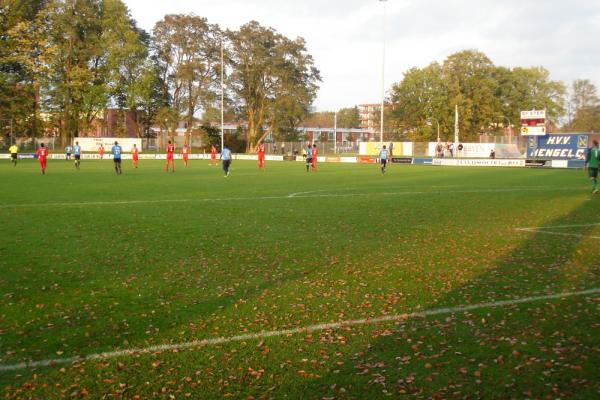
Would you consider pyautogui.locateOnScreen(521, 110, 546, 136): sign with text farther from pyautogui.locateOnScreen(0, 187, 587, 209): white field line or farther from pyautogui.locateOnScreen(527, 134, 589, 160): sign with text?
pyautogui.locateOnScreen(0, 187, 587, 209): white field line

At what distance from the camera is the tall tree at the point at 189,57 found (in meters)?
69.4

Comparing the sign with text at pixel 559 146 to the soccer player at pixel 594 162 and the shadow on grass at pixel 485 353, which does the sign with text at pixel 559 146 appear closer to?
the soccer player at pixel 594 162

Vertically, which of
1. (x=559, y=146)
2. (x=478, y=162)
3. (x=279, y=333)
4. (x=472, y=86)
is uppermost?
(x=472, y=86)

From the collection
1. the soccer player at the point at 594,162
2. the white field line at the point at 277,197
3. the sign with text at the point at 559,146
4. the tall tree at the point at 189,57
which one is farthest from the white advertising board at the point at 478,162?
the tall tree at the point at 189,57

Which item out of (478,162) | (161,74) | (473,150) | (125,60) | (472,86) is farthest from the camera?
(472,86)

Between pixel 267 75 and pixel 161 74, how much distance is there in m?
14.4

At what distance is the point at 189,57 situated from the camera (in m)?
70.5

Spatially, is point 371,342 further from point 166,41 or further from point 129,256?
point 166,41

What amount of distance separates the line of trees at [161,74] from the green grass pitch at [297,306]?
56624mm

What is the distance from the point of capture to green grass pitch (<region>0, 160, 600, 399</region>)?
13.9ft

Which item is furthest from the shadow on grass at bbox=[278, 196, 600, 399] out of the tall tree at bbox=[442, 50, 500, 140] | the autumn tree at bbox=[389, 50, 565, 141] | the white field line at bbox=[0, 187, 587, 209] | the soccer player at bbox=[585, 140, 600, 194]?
the tall tree at bbox=[442, 50, 500, 140]

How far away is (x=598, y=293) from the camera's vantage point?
661cm

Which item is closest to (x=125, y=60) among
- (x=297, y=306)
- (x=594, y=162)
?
(x=594, y=162)

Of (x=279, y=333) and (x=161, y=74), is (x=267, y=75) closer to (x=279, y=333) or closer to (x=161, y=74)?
(x=161, y=74)
